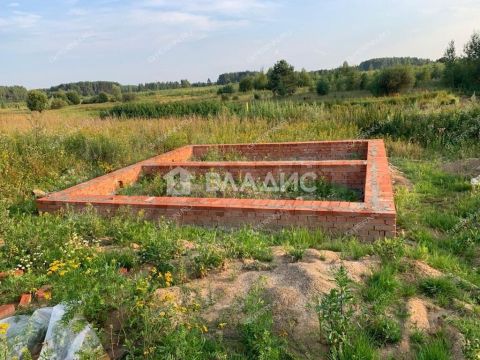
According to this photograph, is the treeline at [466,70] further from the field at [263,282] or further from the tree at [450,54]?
the field at [263,282]

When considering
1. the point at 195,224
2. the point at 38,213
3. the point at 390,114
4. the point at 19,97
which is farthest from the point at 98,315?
the point at 19,97

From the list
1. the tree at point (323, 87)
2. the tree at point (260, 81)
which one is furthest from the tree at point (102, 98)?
the tree at point (323, 87)

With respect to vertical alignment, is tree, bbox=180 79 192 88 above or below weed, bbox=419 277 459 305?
above

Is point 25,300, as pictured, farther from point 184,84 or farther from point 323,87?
point 184,84

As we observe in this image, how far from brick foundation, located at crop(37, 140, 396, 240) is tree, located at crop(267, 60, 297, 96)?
1451 inches

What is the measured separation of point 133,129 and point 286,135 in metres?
4.50

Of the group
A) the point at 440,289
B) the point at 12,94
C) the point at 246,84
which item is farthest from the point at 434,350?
the point at 12,94

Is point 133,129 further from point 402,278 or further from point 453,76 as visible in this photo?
point 453,76

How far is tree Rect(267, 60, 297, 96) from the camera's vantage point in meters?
43.2

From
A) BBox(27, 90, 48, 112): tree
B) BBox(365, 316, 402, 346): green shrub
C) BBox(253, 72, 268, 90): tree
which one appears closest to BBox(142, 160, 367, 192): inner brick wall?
BBox(365, 316, 402, 346): green shrub

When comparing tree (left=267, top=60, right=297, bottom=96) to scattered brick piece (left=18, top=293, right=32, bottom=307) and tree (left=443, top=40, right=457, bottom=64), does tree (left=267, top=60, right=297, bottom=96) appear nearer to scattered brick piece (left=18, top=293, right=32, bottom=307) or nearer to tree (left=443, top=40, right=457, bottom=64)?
tree (left=443, top=40, right=457, bottom=64)

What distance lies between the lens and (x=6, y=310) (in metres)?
2.93

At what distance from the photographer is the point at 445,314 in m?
2.70

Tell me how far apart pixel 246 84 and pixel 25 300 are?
50.9 metres
